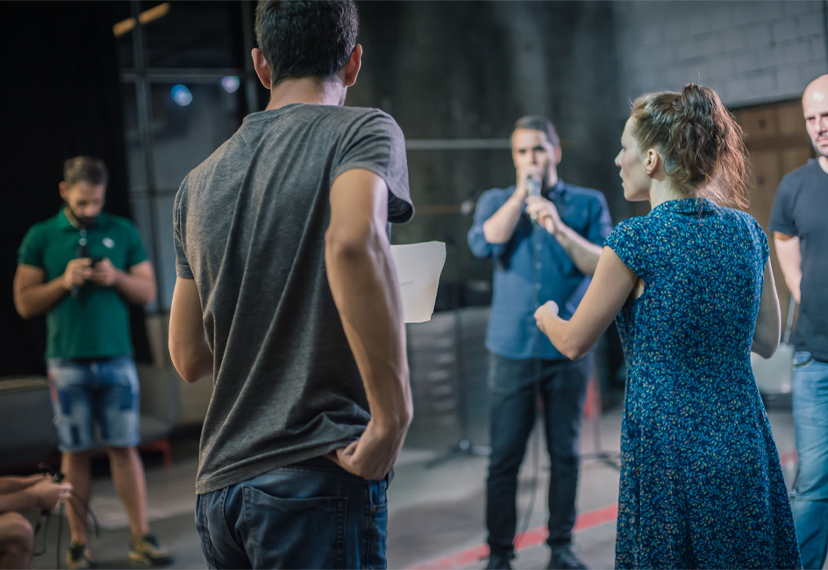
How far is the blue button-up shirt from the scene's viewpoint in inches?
104

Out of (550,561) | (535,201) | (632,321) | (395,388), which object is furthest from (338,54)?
(550,561)

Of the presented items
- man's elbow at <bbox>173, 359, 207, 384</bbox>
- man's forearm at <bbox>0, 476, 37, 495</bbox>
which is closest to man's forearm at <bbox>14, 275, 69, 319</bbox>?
man's forearm at <bbox>0, 476, 37, 495</bbox>

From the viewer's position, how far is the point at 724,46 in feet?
18.1

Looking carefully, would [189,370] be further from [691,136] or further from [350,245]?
[691,136]

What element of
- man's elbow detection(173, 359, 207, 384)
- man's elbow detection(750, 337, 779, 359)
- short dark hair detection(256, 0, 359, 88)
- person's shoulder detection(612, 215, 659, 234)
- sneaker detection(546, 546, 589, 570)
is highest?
short dark hair detection(256, 0, 359, 88)

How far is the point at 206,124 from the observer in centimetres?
525

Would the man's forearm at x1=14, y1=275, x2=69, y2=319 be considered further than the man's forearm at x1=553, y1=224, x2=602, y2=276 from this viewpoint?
Yes

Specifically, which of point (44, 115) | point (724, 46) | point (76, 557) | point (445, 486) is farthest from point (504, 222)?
point (724, 46)

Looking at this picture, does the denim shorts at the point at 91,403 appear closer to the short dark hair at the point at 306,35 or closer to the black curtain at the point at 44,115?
the black curtain at the point at 44,115

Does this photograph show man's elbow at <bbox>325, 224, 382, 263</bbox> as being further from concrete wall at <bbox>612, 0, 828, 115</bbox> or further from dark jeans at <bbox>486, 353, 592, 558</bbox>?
concrete wall at <bbox>612, 0, 828, 115</bbox>

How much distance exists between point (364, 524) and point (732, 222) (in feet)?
2.87

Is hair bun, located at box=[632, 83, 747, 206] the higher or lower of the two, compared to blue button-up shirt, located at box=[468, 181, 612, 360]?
higher

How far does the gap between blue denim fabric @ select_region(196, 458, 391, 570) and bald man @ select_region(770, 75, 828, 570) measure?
163 cm

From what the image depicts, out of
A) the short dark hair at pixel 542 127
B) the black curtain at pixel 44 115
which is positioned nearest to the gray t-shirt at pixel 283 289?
the short dark hair at pixel 542 127
